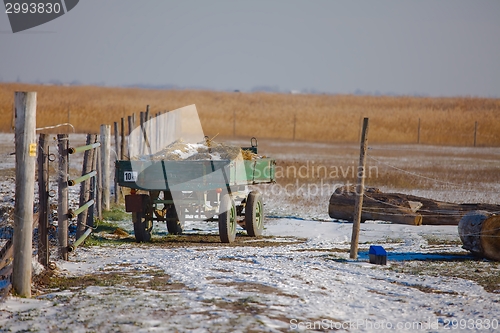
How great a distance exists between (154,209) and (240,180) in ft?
5.32

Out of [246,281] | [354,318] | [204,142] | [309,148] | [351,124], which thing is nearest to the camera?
[354,318]

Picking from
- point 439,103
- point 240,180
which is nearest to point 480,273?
point 240,180

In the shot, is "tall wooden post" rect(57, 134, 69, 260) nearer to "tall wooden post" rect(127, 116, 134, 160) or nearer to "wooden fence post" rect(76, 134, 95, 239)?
"wooden fence post" rect(76, 134, 95, 239)

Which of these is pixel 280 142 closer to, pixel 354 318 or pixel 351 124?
pixel 351 124

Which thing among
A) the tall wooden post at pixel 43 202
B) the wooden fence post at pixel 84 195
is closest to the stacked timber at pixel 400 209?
the wooden fence post at pixel 84 195

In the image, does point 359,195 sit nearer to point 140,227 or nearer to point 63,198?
point 140,227

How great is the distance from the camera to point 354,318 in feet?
23.7

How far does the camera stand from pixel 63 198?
388 inches

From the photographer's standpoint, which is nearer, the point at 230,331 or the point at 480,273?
the point at 230,331

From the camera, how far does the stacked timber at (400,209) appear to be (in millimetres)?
15328

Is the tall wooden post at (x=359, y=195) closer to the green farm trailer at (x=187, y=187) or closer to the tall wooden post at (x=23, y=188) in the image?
the green farm trailer at (x=187, y=187)

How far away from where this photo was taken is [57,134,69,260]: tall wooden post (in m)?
9.77

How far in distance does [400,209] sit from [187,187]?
5.81 meters

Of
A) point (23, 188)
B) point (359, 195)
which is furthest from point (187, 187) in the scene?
point (23, 188)
